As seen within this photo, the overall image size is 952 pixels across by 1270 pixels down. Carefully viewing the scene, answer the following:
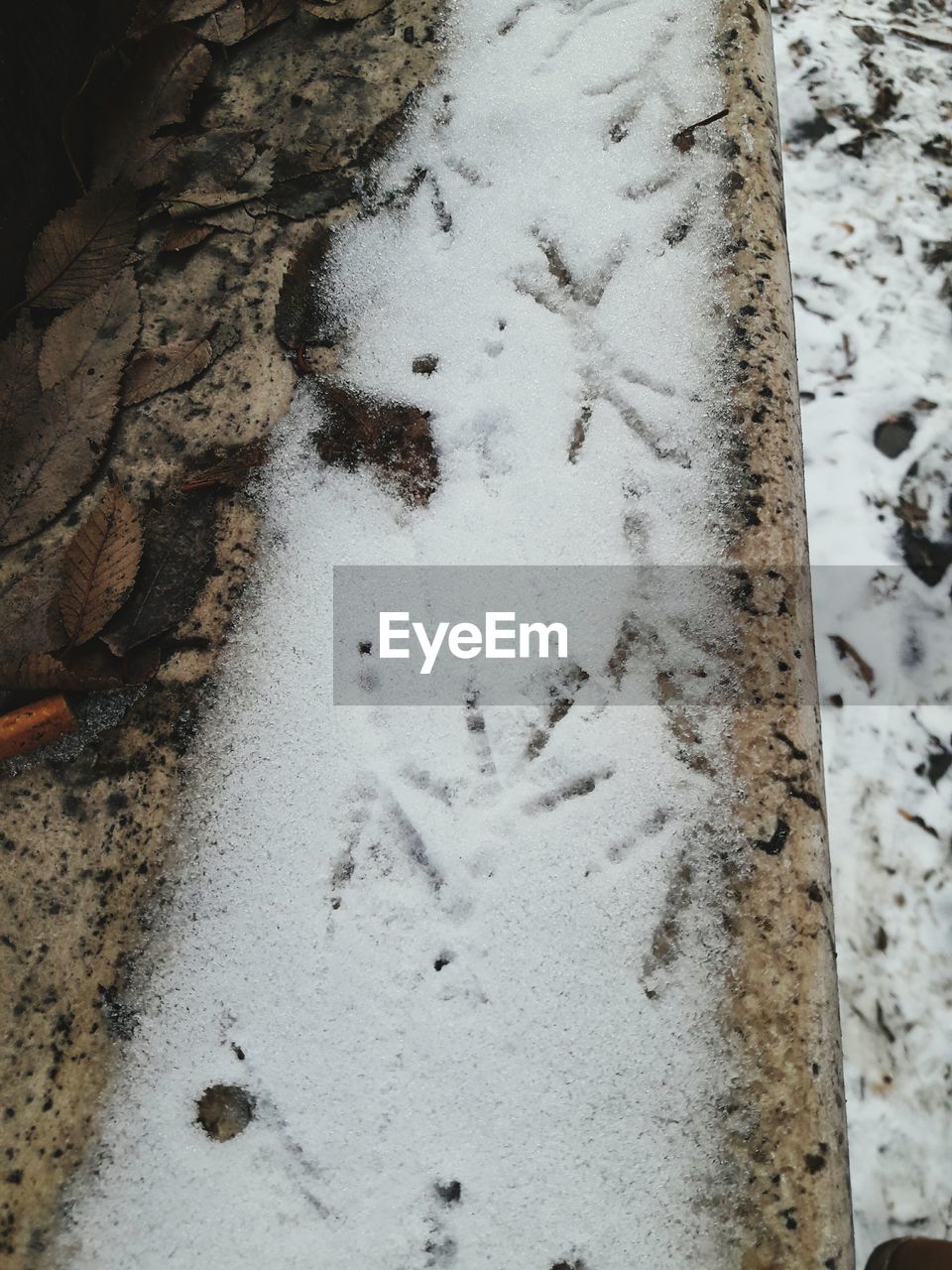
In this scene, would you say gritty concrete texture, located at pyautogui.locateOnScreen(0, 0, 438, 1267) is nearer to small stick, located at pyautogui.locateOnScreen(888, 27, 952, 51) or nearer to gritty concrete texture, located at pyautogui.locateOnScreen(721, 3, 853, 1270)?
gritty concrete texture, located at pyautogui.locateOnScreen(721, 3, 853, 1270)

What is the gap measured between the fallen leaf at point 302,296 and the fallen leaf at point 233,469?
140 millimetres

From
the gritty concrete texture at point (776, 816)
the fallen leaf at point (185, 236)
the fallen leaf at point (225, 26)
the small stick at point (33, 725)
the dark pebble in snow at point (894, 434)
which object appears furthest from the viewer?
the dark pebble in snow at point (894, 434)

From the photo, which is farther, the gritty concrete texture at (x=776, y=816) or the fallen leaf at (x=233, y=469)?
the fallen leaf at (x=233, y=469)

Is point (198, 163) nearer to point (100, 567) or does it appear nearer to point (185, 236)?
point (185, 236)

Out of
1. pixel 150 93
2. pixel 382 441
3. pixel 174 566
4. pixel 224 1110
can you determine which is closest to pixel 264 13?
pixel 150 93

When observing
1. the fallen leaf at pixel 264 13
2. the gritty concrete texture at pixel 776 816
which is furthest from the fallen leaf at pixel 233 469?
the fallen leaf at pixel 264 13

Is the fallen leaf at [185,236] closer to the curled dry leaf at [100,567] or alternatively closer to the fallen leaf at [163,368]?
the fallen leaf at [163,368]

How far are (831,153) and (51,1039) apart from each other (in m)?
2.06

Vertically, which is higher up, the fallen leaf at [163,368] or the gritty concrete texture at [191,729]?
the fallen leaf at [163,368]

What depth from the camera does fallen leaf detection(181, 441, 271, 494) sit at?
3.38 feet

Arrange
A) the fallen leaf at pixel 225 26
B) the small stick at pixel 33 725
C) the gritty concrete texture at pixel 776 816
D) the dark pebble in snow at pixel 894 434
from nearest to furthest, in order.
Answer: the gritty concrete texture at pixel 776 816, the small stick at pixel 33 725, the fallen leaf at pixel 225 26, the dark pebble in snow at pixel 894 434

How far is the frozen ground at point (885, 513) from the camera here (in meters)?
1.29

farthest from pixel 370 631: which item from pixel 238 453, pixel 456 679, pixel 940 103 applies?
pixel 940 103

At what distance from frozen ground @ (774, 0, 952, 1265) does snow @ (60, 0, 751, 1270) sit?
61 cm
